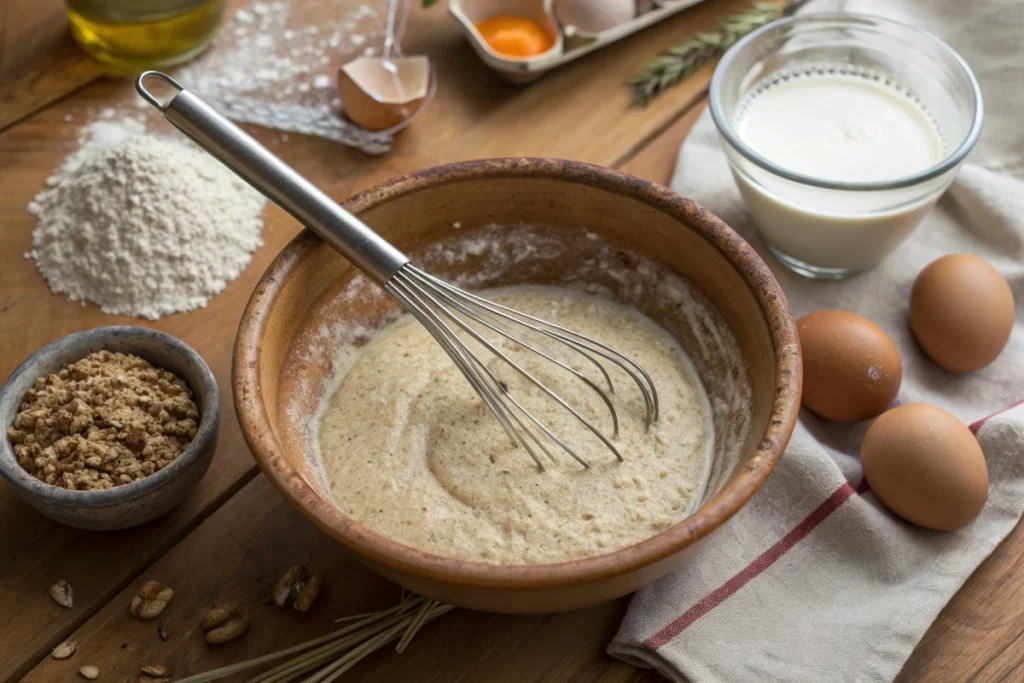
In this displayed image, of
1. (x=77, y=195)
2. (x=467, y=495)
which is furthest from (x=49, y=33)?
(x=467, y=495)

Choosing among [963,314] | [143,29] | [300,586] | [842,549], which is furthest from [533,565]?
[143,29]

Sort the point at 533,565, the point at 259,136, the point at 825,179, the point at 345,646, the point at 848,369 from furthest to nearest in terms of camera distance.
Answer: the point at 259,136 → the point at 825,179 → the point at 848,369 → the point at 345,646 → the point at 533,565

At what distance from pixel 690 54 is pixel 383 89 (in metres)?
0.49

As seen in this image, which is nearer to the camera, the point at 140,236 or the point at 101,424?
the point at 101,424

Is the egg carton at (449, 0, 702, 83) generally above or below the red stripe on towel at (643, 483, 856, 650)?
above

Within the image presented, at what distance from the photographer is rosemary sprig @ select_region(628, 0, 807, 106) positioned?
4.84 ft

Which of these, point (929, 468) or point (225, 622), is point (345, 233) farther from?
point (929, 468)

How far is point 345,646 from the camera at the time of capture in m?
0.92

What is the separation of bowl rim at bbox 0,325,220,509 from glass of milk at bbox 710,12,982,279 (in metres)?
0.69

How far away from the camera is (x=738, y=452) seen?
0.91 m

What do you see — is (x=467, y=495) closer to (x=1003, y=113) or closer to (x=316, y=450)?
(x=316, y=450)

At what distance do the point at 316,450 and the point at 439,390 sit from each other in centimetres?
14

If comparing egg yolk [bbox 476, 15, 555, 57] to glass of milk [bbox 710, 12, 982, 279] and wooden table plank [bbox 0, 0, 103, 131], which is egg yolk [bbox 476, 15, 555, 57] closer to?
glass of milk [bbox 710, 12, 982, 279]

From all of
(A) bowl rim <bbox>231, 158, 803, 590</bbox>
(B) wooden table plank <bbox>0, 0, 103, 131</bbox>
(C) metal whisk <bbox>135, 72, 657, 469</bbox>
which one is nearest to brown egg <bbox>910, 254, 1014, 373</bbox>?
(A) bowl rim <bbox>231, 158, 803, 590</bbox>
